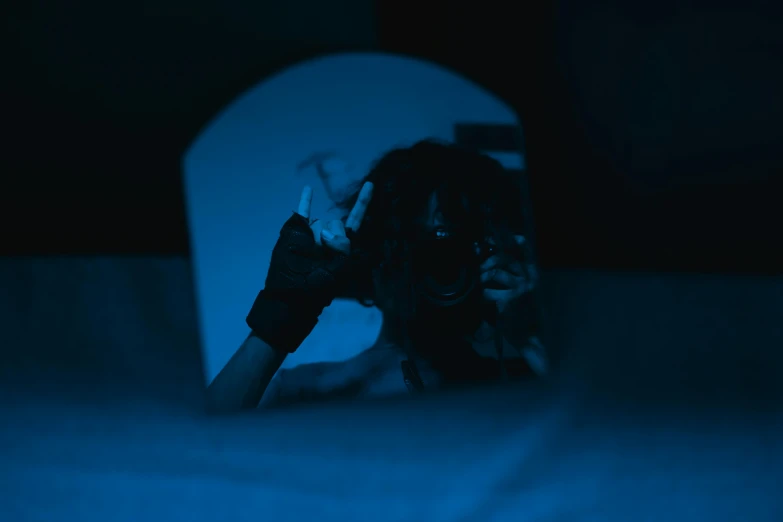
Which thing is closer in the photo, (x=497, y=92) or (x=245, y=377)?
(x=245, y=377)

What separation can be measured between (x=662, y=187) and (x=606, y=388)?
353 millimetres

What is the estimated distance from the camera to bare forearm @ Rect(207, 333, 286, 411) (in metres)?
0.68

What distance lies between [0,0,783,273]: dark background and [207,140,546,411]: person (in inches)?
6.3

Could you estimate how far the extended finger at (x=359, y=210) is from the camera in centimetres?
75

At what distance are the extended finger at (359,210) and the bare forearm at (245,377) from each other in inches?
7.3

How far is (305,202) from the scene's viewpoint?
29.3 inches

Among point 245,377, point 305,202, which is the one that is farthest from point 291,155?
point 245,377

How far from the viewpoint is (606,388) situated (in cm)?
73

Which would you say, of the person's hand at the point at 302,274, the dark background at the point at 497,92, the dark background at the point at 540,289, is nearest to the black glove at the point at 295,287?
the person's hand at the point at 302,274

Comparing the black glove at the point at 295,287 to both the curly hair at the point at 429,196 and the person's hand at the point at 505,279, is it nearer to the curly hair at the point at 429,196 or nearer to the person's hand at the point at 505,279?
the curly hair at the point at 429,196

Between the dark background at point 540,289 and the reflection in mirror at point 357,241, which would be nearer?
the dark background at point 540,289

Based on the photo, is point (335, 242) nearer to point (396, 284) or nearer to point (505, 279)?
point (396, 284)

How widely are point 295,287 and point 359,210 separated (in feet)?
0.43

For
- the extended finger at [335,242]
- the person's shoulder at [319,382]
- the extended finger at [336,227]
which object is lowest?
the person's shoulder at [319,382]
